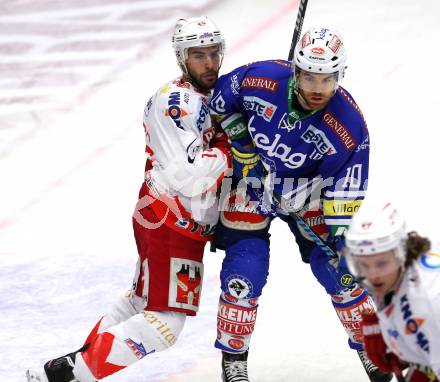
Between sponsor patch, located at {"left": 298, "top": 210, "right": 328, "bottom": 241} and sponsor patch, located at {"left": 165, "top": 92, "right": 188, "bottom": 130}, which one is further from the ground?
sponsor patch, located at {"left": 165, "top": 92, "right": 188, "bottom": 130}

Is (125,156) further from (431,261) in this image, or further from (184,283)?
(431,261)

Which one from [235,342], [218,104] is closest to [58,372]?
[235,342]

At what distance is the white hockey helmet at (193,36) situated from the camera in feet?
16.3

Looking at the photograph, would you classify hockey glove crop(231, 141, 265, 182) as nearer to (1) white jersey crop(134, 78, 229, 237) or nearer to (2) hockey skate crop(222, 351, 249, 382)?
(1) white jersey crop(134, 78, 229, 237)

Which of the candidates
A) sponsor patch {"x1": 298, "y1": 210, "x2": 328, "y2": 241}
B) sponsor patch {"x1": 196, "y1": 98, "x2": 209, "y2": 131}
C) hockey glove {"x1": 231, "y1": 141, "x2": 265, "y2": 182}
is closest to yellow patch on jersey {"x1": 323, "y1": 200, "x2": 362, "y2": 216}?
sponsor patch {"x1": 298, "y1": 210, "x2": 328, "y2": 241}

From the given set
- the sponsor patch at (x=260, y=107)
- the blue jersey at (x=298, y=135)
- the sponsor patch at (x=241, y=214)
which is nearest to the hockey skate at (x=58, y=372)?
the sponsor patch at (x=241, y=214)

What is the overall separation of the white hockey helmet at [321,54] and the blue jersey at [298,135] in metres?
0.15

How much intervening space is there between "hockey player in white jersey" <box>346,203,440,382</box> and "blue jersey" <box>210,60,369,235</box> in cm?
95

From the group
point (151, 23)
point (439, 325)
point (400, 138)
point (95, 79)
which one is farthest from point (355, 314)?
point (151, 23)

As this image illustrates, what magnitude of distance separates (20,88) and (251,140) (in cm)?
381

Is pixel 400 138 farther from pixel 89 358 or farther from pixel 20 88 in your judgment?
pixel 89 358

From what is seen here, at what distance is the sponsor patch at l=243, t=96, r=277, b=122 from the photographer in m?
4.78

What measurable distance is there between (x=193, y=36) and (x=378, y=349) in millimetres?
1587

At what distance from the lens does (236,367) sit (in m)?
5.08
